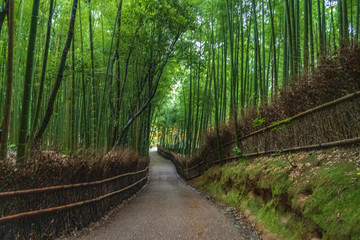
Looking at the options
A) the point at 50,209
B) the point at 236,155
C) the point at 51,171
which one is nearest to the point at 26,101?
the point at 51,171

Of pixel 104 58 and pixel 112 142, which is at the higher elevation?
pixel 104 58

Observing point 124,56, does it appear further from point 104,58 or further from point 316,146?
point 316,146

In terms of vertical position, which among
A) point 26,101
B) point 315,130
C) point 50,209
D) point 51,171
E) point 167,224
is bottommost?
point 167,224

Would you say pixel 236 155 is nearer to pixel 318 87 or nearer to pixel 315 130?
pixel 315 130

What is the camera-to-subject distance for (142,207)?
4.69 m

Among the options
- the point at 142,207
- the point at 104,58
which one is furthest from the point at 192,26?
the point at 142,207

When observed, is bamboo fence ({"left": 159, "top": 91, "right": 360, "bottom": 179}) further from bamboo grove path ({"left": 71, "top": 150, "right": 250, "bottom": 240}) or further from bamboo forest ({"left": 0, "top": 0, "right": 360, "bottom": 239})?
bamboo grove path ({"left": 71, "top": 150, "right": 250, "bottom": 240})

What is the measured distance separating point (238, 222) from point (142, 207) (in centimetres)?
188

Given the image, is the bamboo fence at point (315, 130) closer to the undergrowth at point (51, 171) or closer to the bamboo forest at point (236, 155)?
the bamboo forest at point (236, 155)

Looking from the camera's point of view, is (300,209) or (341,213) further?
(300,209)

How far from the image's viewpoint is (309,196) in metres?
2.32

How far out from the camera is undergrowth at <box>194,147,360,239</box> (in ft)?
6.06

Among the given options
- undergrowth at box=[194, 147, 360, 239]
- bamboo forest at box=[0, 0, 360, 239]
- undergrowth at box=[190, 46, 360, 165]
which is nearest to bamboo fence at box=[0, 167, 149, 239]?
bamboo forest at box=[0, 0, 360, 239]

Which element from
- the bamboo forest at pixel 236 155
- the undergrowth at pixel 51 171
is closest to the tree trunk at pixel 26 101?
the bamboo forest at pixel 236 155
